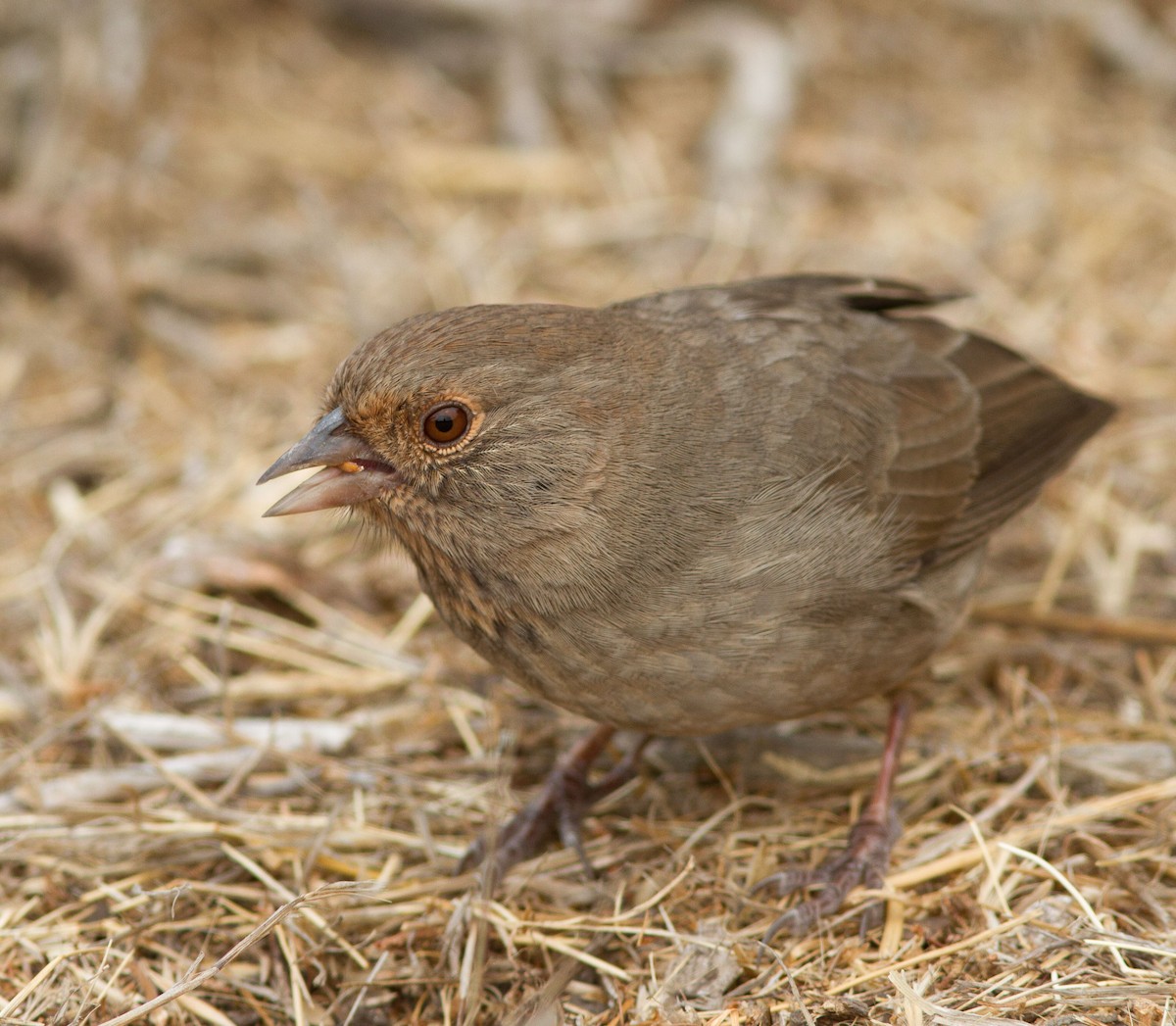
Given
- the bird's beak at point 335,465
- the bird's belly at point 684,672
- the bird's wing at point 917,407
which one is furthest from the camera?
the bird's wing at point 917,407

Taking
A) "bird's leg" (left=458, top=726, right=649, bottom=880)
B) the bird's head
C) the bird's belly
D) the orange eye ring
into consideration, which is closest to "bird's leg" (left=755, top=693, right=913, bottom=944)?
the bird's belly

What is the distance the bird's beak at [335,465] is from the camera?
3.65m

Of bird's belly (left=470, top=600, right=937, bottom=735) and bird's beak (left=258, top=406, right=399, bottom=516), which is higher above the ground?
bird's beak (left=258, top=406, right=399, bottom=516)

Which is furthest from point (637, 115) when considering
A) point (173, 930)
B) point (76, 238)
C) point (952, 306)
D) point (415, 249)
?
point (173, 930)

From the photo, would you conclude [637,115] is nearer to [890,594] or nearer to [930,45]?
[930,45]

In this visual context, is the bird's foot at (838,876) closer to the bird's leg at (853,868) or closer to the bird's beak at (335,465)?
the bird's leg at (853,868)

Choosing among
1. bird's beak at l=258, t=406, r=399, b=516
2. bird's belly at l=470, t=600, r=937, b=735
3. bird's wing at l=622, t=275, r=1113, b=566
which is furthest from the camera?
bird's wing at l=622, t=275, r=1113, b=566

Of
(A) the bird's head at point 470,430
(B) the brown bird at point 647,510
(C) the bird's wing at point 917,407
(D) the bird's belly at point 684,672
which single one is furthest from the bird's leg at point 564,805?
(C) the bird's wing at point 917,407

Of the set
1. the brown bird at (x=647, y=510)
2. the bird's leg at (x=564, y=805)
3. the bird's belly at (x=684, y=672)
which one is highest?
the brown bird at (x=647, y=510)

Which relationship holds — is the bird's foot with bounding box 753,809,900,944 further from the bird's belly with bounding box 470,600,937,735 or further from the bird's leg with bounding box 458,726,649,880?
the bird's leg with bounding box 458,726,649,880

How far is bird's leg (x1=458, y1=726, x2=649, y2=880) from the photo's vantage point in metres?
4.14

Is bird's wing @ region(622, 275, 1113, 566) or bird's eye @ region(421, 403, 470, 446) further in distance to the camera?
bird's wing @ region(622, 275, 1113, 566)

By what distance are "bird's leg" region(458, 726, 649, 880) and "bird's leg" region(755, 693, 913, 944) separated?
0.62 metres

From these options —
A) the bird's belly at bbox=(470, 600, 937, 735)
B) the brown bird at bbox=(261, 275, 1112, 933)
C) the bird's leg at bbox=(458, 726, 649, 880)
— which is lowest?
the bird's leg at bbox=(458, 726, 649, 880)
